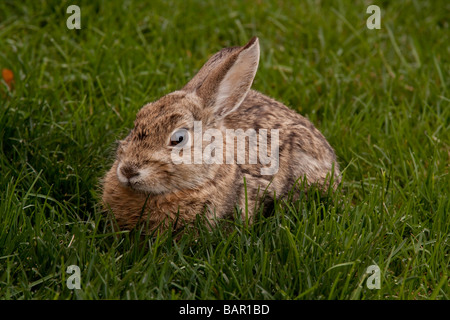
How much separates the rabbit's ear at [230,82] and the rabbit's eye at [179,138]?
309 millimetres

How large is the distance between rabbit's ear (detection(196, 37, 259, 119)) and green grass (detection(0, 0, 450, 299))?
0.76 metres

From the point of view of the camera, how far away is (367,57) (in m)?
6.75

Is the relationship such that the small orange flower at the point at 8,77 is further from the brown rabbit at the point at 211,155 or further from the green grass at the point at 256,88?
the brown rabbit at the point at 211,155

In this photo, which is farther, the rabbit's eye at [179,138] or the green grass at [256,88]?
the rabbit's eye at [179,138]

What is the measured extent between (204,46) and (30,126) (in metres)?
2.04

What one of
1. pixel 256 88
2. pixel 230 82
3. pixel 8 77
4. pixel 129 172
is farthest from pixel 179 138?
pixel 8 77

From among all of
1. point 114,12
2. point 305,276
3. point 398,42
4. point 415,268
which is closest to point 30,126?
point 114,12

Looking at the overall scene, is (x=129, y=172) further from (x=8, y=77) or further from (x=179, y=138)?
(x=8, y=77)

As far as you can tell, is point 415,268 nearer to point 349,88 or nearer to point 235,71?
point 235,71

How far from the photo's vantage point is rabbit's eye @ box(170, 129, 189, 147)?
4234 mm

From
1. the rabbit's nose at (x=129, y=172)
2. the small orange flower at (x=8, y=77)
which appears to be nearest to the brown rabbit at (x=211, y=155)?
the rabbit's nose at (x=129, y=172)

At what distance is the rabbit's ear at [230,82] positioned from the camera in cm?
441

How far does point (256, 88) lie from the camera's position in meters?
6.16

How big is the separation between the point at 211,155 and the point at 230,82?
49 cm
